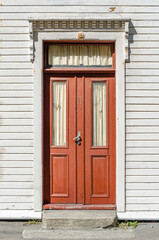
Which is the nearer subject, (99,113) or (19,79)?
(19,79)

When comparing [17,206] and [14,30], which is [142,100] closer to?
[14,30]

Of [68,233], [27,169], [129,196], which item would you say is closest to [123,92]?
[129,196]

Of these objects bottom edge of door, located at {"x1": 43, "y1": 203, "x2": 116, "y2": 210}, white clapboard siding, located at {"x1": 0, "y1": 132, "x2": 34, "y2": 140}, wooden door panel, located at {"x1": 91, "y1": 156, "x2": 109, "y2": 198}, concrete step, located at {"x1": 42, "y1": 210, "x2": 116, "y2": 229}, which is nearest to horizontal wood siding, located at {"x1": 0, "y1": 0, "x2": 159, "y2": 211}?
white clapboard siding, located at {"x1": 0, "y1": 132, "x2": 34, "y2": 140}

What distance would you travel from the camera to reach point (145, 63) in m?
5.34

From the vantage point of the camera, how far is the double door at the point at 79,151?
549cm

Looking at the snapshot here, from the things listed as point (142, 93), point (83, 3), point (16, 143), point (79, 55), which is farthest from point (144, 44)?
point (16, 143)

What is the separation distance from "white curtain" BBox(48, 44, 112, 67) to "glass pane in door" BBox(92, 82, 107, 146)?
1.33ft

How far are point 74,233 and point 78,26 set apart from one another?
137 inches

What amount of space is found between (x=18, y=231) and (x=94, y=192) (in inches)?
58.5

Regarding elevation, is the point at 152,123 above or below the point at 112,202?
above

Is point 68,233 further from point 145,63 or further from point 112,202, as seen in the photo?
point 145,63

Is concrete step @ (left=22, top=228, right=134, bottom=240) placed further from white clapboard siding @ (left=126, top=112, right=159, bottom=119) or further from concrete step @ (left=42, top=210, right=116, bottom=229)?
white clapboard siding @ (left=126, top=112, right=159, bottom=119)

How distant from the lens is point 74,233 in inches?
189

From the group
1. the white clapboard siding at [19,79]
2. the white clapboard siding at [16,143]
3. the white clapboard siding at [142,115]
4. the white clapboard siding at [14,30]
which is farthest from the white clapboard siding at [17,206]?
the white clapboard siding at [14,30]
